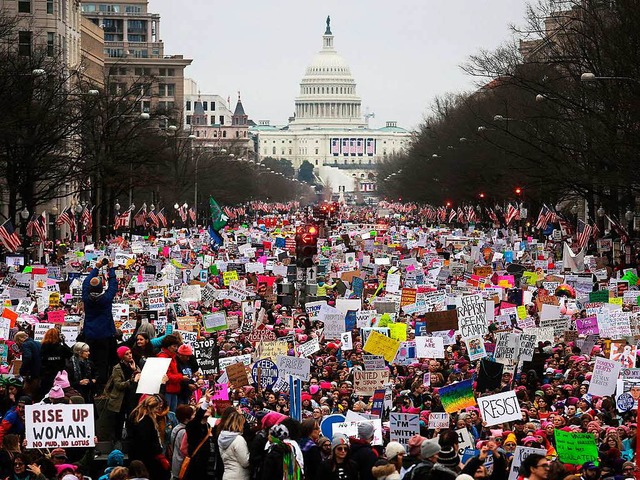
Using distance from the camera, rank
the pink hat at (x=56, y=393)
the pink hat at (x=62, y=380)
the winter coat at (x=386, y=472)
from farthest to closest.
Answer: the pink hat at (x=62, y=380) → the pink hat at (x=56, y=393) → the winter coat at (x=386, y=472)

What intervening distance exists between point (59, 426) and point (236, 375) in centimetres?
441

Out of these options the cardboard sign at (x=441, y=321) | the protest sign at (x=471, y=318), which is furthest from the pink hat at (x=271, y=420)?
the cardboard sign at (x=441, y=321)

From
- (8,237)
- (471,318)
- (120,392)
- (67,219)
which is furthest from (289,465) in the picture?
(67,219)

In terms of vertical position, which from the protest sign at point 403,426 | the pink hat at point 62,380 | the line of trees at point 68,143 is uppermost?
the line of trees at point 68,143

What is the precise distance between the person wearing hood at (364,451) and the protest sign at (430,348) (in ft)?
26.8

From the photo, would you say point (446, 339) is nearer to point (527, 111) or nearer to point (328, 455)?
point (328, 455)

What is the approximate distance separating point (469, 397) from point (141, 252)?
1228 inches

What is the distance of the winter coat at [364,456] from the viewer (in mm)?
14930

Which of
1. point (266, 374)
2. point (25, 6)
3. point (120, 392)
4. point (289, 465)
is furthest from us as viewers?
point (25, 6)

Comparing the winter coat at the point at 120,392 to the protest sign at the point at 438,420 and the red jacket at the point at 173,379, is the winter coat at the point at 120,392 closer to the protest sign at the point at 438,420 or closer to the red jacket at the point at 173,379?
the red jacket at the point at 173,379

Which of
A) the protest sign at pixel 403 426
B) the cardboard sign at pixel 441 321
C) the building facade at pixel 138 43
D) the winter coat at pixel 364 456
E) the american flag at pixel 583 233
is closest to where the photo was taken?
the winter coat at pixel 364 456

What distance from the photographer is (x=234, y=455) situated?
1537 centimetres

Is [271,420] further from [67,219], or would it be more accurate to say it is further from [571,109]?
[67,219]

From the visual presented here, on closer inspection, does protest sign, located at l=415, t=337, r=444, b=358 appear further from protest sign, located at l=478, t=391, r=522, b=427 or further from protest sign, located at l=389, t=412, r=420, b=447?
protest sign, located at l=389, t=412, r=420, b=447
